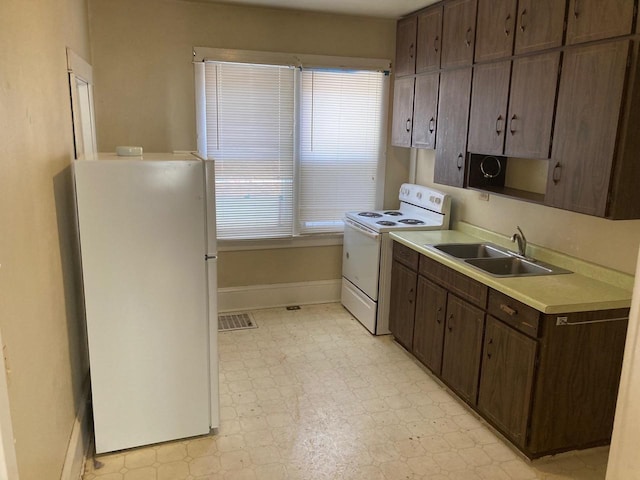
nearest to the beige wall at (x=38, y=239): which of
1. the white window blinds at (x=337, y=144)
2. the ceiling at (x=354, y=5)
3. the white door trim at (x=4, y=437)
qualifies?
the white door trim at (x=4, y=437)

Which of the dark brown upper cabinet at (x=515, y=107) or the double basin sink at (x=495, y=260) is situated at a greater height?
the dark brown upper cabinet at (x=515, y=107)

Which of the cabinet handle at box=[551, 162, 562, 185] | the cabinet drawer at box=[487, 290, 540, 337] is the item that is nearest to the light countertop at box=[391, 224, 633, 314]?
the cabinet drawer at box=[487, 290, 540, 337]

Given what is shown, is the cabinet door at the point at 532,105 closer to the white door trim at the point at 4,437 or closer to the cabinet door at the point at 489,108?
the cabinet door at the point at 489,108

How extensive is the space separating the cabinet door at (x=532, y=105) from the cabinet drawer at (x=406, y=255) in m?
0.95

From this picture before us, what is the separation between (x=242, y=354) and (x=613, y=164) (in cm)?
266

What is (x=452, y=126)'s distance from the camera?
3.53m

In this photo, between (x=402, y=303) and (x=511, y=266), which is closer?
(x=511, y=266)

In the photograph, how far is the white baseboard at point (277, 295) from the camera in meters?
4.49

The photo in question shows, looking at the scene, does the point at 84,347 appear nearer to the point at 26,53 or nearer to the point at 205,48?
the point at 26,53

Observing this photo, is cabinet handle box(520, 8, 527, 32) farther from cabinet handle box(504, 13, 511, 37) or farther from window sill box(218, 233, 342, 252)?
window sill box(218, 233, 342, 252)

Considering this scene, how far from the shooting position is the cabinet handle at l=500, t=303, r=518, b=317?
8.30 ft

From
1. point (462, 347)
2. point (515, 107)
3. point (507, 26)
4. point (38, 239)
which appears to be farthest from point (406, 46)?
point (38, 239)

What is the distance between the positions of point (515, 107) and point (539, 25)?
0.44 metres

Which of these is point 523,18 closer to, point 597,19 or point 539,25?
point 539,25
